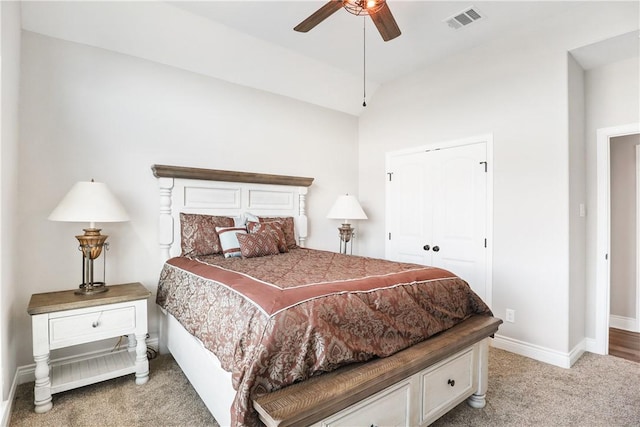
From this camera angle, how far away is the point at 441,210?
3.68 meters

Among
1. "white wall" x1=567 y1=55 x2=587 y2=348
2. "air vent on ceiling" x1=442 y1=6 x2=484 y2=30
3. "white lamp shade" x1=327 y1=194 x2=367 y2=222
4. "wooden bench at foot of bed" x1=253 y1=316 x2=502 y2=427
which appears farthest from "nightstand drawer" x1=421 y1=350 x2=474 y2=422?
"air vent on ceiling" x1=442 y1=6 x2=484 y2=30

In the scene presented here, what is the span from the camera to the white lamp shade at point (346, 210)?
155 inches

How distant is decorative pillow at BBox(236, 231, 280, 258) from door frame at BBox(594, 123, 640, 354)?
302 centimetres

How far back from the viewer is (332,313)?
4.81ft

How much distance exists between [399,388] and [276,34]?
125 inches

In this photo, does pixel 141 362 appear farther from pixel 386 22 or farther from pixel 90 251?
pixel 386 22

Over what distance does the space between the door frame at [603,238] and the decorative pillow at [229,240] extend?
10.9 ft

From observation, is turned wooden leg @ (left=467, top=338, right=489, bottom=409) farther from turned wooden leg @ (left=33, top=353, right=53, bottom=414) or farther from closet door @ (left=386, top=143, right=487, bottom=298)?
turned wooden leg @ (left=33, top=353, right=53, bottom=414)

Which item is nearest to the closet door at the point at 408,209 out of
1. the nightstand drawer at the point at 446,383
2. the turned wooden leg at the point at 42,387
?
the nightstand drawer at the point at 446,383

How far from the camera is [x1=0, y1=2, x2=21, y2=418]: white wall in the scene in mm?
1770

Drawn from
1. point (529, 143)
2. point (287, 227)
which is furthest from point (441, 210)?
point (287, 227)

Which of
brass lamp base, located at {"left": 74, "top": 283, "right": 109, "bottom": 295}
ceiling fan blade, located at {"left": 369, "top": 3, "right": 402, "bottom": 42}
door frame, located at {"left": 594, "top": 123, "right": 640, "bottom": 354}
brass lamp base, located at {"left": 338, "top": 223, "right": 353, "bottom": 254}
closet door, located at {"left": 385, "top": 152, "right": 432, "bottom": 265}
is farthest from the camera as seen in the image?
brass lamp base, located at {"left": 338, "top": 223, "right": 353, "bottom": 254}

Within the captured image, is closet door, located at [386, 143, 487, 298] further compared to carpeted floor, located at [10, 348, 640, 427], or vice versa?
closet door, located at [386, 143, 487, 298]

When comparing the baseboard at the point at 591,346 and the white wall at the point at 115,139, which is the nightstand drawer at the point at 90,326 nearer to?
the white wall at the point at 115,139
